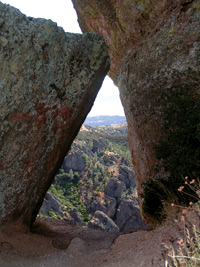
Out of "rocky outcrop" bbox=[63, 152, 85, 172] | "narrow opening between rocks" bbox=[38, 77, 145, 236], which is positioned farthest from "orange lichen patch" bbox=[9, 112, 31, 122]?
"rocky outcrop" bbox=[63, 152, 85, 172]

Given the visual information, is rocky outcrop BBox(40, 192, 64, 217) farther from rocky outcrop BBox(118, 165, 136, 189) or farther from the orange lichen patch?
the orange lichen patch

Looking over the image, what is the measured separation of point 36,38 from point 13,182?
4.00 metres

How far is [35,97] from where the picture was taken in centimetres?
602

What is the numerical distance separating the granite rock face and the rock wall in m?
3.14

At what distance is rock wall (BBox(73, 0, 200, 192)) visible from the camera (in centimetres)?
846

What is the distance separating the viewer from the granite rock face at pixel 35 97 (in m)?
5.72

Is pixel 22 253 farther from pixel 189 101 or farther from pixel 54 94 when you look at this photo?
pixel 189 101

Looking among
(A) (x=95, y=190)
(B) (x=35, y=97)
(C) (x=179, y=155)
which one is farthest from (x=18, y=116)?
(A) (x=95, y=190)

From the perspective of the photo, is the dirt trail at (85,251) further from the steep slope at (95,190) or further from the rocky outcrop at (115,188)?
the rocky outcrop at (115,188)

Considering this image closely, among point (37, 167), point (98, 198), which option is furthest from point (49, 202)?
point (37, 167)

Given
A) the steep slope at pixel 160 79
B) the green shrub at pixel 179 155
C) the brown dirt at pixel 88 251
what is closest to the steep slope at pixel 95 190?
the steep slope at pixel 160 79

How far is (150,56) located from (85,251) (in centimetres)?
827

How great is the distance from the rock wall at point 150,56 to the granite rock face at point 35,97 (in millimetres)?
3143

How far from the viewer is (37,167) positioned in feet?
21.1
